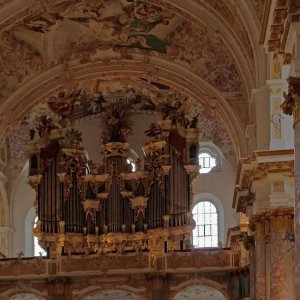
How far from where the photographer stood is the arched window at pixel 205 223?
34.1m

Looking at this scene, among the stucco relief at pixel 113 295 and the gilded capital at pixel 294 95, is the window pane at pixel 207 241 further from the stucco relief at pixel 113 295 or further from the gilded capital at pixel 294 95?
the gilded capital at pixel 294 95

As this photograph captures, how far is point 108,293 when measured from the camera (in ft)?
102

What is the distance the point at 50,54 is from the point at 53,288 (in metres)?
6.34

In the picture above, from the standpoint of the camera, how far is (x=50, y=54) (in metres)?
29.2

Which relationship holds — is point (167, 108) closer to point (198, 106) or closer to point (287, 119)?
point (198, 106)

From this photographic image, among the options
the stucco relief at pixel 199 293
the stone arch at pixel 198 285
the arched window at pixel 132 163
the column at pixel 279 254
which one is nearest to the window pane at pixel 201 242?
the stucco relief at pixel 199 293

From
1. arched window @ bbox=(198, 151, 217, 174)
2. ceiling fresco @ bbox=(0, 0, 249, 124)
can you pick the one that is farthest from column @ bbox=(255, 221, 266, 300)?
arched window @ bbox=(198, 151, 217, 174)

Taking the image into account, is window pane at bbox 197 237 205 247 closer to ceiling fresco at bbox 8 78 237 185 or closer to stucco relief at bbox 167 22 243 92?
ceiling fresco at bbox 8 78 237 185

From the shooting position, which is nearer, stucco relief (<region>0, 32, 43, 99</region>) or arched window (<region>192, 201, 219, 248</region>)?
stucco relief (<region>0, 32, 43, 99</region>)

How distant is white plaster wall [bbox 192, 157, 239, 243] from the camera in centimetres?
3381

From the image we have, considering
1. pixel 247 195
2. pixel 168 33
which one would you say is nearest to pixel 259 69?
pixel 247 195

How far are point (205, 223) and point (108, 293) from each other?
14.8 ft

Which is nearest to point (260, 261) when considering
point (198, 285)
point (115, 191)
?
point (198, 285)

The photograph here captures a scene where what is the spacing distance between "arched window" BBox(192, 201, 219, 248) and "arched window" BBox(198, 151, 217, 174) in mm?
1012
